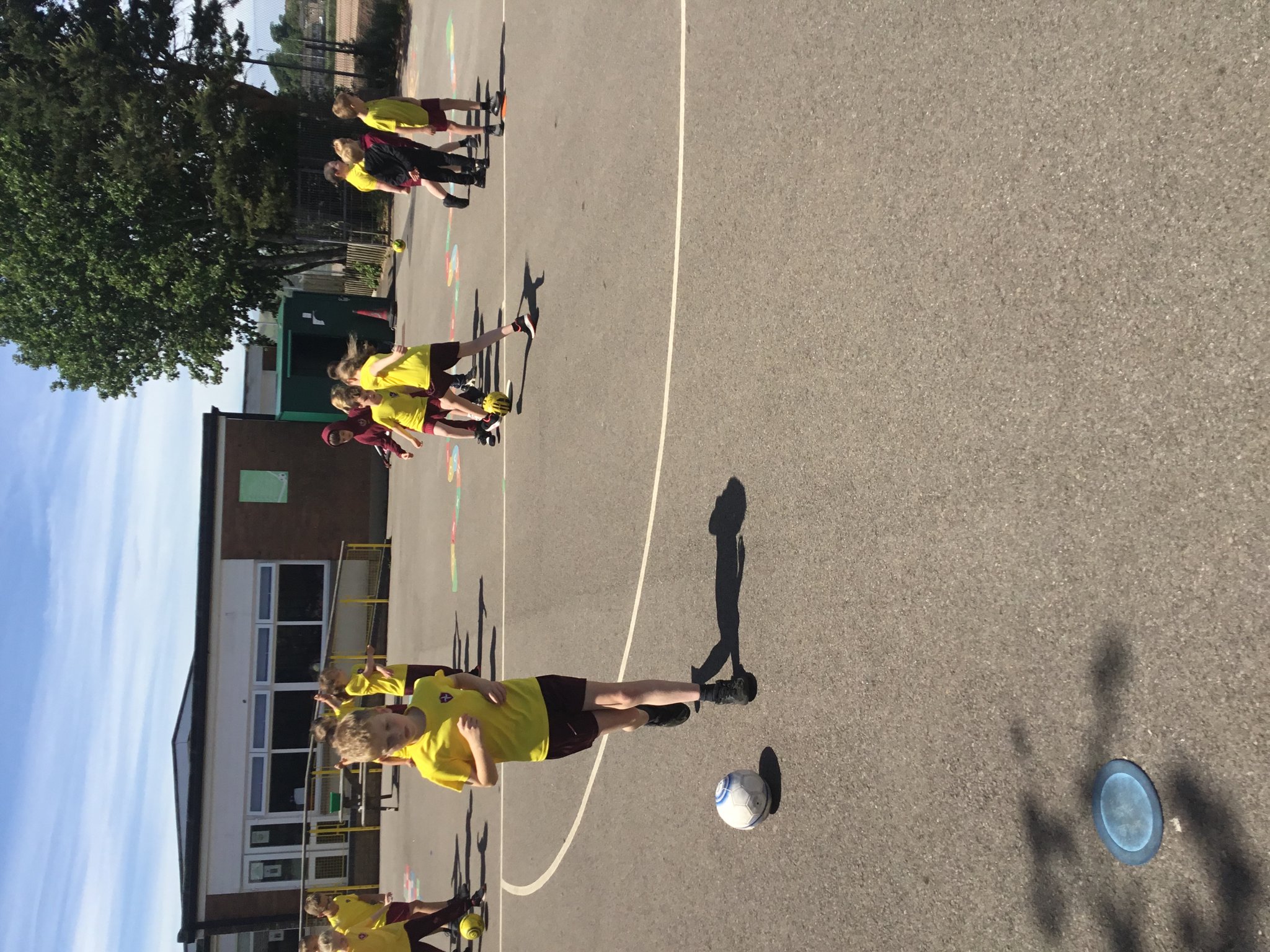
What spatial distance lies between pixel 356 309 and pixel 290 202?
9.00 ft

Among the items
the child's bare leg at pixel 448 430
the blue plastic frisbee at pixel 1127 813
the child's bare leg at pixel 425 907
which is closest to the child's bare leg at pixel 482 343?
the child's bare leg at pixel 448 430

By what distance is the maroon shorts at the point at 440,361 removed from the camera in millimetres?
8562

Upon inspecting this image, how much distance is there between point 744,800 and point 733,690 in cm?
71

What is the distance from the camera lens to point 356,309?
818 inches

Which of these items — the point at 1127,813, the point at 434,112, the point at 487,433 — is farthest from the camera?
the point at 487,433

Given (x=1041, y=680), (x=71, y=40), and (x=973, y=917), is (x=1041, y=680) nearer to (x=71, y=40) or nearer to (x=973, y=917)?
(x=973, y=917)

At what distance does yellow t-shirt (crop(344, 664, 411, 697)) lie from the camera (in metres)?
9.56

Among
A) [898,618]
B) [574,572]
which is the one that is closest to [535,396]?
[574,572]

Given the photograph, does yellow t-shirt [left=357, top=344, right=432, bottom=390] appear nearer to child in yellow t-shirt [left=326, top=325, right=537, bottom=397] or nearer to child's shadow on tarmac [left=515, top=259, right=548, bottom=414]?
child in yellow t-shirt [left=326, top=325, right=537, bottom=397]

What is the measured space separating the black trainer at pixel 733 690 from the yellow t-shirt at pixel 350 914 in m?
6.08

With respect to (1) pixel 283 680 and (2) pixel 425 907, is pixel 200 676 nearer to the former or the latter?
(1) pixel 283 680

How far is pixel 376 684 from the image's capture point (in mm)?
9578

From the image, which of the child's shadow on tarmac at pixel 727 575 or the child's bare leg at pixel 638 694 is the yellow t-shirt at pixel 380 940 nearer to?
the child's bare leg at pixel 638 694

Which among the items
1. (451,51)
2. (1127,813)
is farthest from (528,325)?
(451,51)
